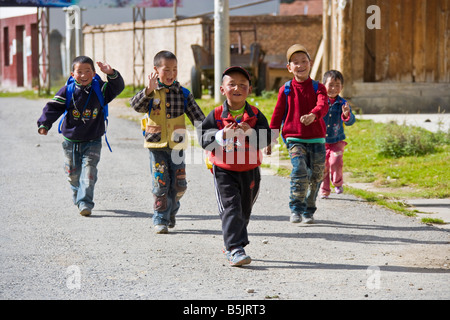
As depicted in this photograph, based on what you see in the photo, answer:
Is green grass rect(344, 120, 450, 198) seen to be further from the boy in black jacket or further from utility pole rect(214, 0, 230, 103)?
utility pole rect(214, 0, 230, 103)

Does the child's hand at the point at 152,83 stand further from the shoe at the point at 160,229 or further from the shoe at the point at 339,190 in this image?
the shoe at the point at 339,190

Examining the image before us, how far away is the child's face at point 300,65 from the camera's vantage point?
712 centimetres

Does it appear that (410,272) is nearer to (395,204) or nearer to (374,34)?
(395,204)

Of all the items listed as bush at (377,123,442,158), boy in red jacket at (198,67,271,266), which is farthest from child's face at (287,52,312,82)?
bush at (377,123,442,158)

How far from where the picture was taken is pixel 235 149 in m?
5.96

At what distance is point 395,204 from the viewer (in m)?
8.23

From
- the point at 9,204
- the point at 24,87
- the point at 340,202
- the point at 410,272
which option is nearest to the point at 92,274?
the point at 410,272

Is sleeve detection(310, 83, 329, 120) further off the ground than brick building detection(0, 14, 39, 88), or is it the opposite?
brick building detection(0, 14, 39, 88)

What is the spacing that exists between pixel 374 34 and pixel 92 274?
12.0 m

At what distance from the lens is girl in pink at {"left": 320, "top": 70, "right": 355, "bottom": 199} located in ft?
27.9

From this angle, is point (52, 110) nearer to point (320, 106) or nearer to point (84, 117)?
point (84, 117)

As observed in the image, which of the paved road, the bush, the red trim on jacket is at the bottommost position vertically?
the paved road

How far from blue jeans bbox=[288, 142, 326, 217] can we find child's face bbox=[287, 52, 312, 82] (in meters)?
0.64

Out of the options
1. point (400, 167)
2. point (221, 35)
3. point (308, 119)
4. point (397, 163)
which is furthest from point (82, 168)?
point (221, 35)
